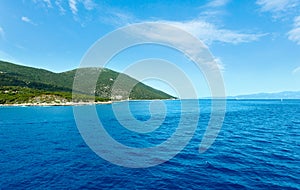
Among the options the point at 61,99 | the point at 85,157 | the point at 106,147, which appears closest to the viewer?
the point at 85,157

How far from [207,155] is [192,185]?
12.3m

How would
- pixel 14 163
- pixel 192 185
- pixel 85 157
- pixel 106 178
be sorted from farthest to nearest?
pixel 85 157 → pixel 14 163 → pixel 106 178 → pixel 192 185

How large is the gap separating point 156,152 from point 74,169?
13.9m

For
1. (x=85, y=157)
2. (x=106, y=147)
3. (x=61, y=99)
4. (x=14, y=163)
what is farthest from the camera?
(x=61, y=99)

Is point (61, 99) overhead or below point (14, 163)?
overhead

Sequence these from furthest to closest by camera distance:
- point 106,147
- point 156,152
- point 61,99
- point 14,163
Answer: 1. point 61,99
2. point 106,147
3. point 156,152
4. point 14,163

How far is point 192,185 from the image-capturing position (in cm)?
2272

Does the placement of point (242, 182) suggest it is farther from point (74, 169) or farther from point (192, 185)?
point (74, 169)

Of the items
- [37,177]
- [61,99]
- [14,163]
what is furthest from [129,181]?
[61,99]

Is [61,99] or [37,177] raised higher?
[61,99]

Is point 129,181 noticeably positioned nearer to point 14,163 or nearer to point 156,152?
point 156,152

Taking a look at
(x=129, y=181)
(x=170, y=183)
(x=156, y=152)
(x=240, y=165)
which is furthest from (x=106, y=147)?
(x=240, y=165)

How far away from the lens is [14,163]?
30.5 meters

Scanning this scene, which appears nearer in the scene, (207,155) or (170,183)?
(170,183)
